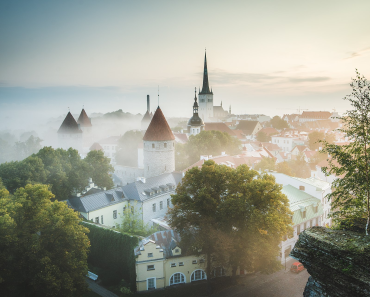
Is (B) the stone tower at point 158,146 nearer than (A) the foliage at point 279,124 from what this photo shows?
Yes

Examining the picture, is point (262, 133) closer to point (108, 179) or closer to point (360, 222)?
point (108, 179)

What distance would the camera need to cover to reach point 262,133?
80.9m

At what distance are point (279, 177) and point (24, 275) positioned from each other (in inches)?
951

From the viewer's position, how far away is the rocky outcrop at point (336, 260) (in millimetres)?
6633

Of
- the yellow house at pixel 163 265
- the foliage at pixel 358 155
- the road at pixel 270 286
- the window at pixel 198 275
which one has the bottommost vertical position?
the road at pixel 270 286

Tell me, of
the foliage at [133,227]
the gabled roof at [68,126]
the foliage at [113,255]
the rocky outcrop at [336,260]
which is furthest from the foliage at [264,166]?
the rocky outcrop at [336,260]

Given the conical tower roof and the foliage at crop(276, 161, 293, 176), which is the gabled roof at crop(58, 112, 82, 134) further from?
the foliage at crop(276, 161, 293, 176)

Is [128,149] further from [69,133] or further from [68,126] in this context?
[68,126]

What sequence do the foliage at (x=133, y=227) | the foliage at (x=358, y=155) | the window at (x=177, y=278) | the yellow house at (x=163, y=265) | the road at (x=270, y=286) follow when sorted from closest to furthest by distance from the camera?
the foliage at (x=358, y=155)
the road at (x=270, y=286)
the yellow house at (x=163, y=265)
the window at (x=177, y=278)
the foliage at (x=133, y=227)

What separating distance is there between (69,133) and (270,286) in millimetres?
40684

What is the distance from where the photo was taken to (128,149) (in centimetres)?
6306

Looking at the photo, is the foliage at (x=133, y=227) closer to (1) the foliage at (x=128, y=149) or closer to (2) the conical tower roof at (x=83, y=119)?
(1) the foliage at (x=128, y=149)

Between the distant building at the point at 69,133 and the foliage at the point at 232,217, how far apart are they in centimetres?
3493

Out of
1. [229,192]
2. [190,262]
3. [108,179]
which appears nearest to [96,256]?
[190,262]
